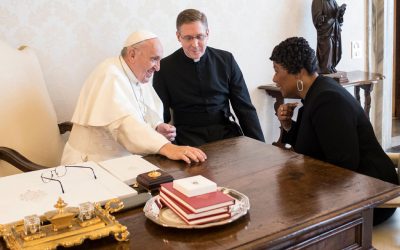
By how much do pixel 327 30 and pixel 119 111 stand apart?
2090 millimetres

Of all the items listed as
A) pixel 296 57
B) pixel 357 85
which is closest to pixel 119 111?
pixel 296 57

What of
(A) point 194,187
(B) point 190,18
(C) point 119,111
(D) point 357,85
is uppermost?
(B) point 190,18

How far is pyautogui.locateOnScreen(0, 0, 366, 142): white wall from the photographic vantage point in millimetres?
2750

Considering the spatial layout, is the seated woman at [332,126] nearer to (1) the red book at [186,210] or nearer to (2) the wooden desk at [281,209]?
(2) the wooden desk at [281,209]

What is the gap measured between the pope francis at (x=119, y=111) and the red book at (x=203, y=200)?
715 millimetres

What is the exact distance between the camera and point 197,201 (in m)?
1.28

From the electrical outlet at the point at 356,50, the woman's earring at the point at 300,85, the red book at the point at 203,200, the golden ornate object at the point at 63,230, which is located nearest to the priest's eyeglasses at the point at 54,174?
the golden ornate object at the point at 63,230

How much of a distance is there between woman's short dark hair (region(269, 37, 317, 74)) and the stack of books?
107 cm

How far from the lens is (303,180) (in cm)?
160

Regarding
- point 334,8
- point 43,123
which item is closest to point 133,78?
point 43,123

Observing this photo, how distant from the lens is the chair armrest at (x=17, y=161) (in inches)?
82.6

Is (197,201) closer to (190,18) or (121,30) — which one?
(190,18)

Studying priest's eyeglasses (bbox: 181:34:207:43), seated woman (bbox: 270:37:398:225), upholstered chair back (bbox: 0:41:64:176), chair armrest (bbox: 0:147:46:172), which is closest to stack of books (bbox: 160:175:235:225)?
seated woman (bbox: 270:37:398:225)

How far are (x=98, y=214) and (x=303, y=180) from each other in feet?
2.28
